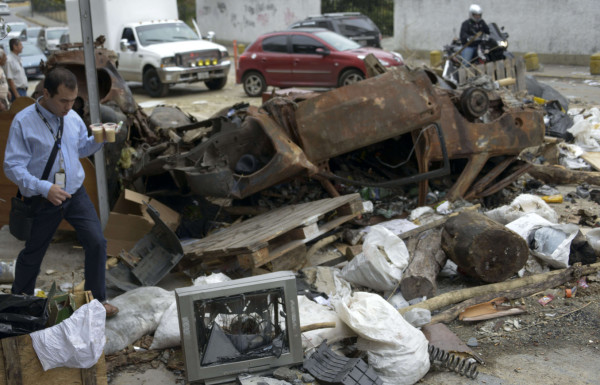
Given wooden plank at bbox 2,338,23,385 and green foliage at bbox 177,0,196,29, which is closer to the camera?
wooden plank at bbox 2,338,23,385

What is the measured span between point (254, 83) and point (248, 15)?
43.6 ft

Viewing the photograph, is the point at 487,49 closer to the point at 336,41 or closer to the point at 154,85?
the point at 336,41

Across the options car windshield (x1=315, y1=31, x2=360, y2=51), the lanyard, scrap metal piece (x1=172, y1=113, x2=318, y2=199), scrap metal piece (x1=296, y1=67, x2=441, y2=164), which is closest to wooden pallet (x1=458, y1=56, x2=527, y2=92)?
car windshield (x1=315, y1=31, x2=360, y2=51)

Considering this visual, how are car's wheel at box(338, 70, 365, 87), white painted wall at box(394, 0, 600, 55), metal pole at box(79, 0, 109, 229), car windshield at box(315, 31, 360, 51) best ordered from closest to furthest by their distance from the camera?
metal pole at box(79, 0, 109, 229)
car's wheel at box(338, 70, 365, 87)
car windshield at box(315, 31, 360, 51)
white painted wall at box(394, 0, 600, 55)

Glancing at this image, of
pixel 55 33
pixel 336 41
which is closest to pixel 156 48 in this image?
pixel 336 41

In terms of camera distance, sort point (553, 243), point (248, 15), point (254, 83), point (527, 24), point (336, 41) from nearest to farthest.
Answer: point (553, 243)
point (336, 41)
point (254, 83)
point (527, 24)
point (248, 15)

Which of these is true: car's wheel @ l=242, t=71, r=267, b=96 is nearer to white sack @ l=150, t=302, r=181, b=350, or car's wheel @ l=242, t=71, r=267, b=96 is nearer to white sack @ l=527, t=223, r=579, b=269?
white sack @ l=527, t=223, r=579, b=269

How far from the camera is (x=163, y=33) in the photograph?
1591cm

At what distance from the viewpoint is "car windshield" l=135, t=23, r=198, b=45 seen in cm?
1562

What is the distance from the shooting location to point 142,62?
15.2 metres

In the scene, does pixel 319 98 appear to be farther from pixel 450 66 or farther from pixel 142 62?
pixel 142 62

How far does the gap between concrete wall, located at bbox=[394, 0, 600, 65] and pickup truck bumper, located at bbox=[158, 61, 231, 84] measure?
6807mm

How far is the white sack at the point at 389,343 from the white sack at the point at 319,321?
127mm

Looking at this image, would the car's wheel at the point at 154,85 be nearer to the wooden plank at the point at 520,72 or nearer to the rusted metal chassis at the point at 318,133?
the wooden plank at the point at 520,72
